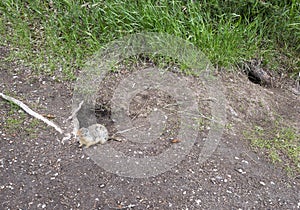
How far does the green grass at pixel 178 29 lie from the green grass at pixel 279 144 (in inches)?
28.5

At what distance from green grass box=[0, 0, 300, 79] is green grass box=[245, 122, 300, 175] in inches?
28.5

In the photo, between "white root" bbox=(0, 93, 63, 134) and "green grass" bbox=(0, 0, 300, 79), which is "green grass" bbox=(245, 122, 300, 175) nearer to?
"green grass" bbox=(0, 0, 300, 79)

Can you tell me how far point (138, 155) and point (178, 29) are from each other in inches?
49.9

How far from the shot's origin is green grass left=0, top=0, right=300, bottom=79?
3551 millimetres

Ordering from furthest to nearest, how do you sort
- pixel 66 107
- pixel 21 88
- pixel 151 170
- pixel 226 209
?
Result: pixel 21 88 < pixel 66 107 < pixel 151 170 < pixel 226 209

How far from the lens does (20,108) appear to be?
10.7ft

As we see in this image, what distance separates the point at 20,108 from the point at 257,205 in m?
1.92

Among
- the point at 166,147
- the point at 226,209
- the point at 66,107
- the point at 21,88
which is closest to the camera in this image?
the point at 226,209

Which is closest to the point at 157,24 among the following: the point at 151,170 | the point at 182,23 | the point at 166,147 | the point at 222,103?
the point at 182,23

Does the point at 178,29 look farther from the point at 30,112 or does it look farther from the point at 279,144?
the point at 30,112

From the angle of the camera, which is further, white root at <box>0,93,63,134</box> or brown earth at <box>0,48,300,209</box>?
white root at <box>0,93,63,134</box>

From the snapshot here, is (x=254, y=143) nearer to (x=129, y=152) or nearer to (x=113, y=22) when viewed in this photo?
(x=129, y=152)

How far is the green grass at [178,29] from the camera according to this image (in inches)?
140

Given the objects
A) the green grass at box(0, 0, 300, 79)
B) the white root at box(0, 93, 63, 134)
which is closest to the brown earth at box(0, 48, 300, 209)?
the white root at box(0, 93, 63, 134)
